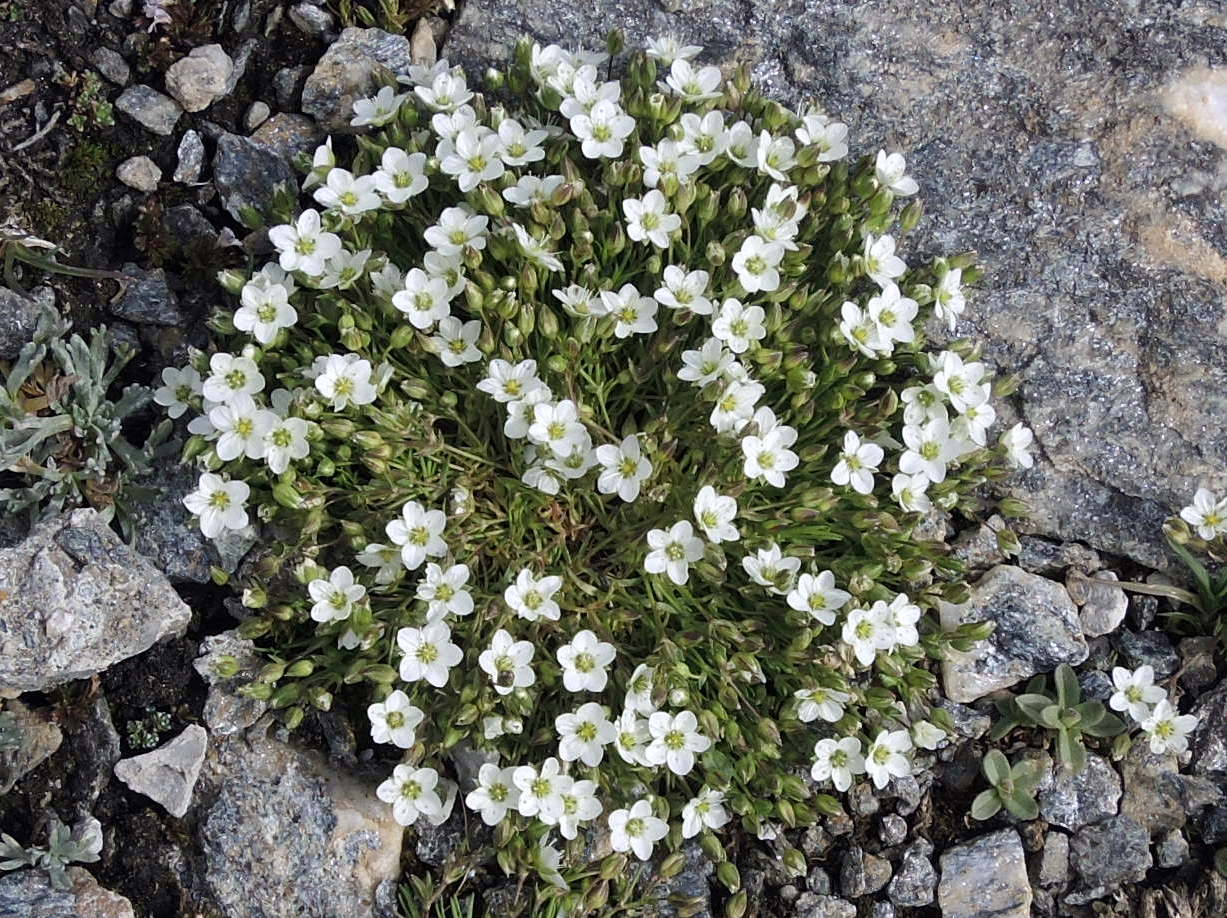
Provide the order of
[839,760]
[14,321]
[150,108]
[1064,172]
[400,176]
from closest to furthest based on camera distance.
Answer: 1. [839,760]
2. [400,176]
3. [14,321]
4. [1064,172]
5. [150,108]

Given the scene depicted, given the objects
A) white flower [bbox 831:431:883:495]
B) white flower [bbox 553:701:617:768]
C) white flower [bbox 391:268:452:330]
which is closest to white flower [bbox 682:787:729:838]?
white flower [bbox 553:701:617:768]

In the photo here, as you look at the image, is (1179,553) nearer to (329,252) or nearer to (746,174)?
(746,174)

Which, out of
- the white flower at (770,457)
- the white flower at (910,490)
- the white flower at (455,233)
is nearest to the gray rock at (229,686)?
the white flower at (455,233)

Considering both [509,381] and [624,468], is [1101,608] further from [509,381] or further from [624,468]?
[509,381]

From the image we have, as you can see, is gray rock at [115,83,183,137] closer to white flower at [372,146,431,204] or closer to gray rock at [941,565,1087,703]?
white flower at [372,146,431,204]

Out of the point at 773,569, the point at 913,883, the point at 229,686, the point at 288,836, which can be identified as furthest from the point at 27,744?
the point at 913,883

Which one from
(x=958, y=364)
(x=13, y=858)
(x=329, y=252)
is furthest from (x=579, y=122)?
(x=13, y=858)
